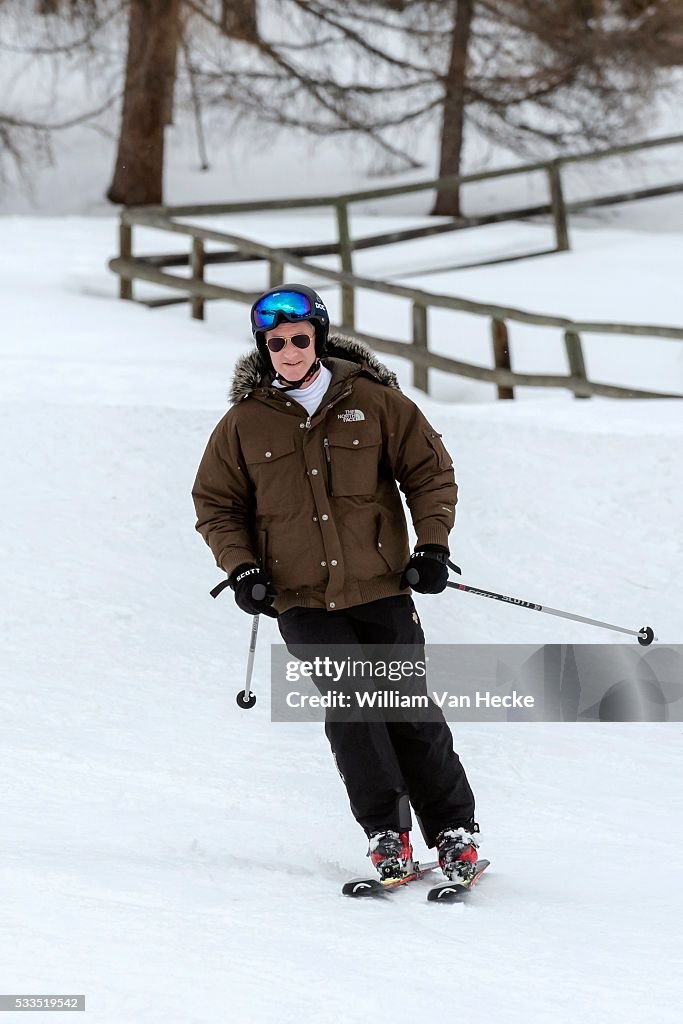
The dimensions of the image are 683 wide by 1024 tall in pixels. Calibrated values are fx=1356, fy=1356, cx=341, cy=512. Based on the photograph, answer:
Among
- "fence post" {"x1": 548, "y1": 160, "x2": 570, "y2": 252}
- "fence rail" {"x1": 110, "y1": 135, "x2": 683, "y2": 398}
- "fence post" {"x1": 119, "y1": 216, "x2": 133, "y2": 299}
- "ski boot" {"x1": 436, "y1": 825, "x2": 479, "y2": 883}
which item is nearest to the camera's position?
"ski boot" {"x1": 436, "y1": 825, "x2": 479, "y2": 883}

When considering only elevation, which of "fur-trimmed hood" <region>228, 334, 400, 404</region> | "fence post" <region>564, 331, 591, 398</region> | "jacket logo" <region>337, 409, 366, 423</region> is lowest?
"jacket logo" <region>337, 409, 366, 423</region>

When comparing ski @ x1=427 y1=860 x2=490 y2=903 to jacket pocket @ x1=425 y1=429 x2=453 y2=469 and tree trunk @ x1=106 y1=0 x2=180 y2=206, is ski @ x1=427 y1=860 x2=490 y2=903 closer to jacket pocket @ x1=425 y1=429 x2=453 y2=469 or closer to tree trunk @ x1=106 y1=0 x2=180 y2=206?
jacket pocket @ x1=425 y1=429 x2=453 y2=469

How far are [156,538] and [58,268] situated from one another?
7080mm

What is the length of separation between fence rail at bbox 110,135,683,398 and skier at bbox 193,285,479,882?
5.24m

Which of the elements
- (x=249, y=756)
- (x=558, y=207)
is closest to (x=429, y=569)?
(x=249, y=756)

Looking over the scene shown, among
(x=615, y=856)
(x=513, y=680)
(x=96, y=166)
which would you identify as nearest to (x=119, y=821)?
(x=615, y=856)

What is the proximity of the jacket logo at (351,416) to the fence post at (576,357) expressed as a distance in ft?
19.5

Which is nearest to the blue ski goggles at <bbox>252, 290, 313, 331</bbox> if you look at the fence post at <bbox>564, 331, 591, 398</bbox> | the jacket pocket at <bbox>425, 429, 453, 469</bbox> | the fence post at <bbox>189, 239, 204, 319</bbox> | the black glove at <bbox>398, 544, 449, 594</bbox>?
the jacket pocket at <bbox>425, 429, 453, 469</bbox>

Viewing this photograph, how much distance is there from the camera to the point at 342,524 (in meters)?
3.73

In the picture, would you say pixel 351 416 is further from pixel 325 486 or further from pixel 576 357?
pixel 576 357

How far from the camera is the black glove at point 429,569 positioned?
12.2ft

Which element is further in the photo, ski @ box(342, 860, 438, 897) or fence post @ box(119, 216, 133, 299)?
fence post @ box(119, 216, 133, 299)

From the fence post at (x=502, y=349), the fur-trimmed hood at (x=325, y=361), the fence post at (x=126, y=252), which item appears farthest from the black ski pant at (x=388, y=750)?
the fence post at (x=126, y=252)

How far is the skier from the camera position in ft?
12.2
